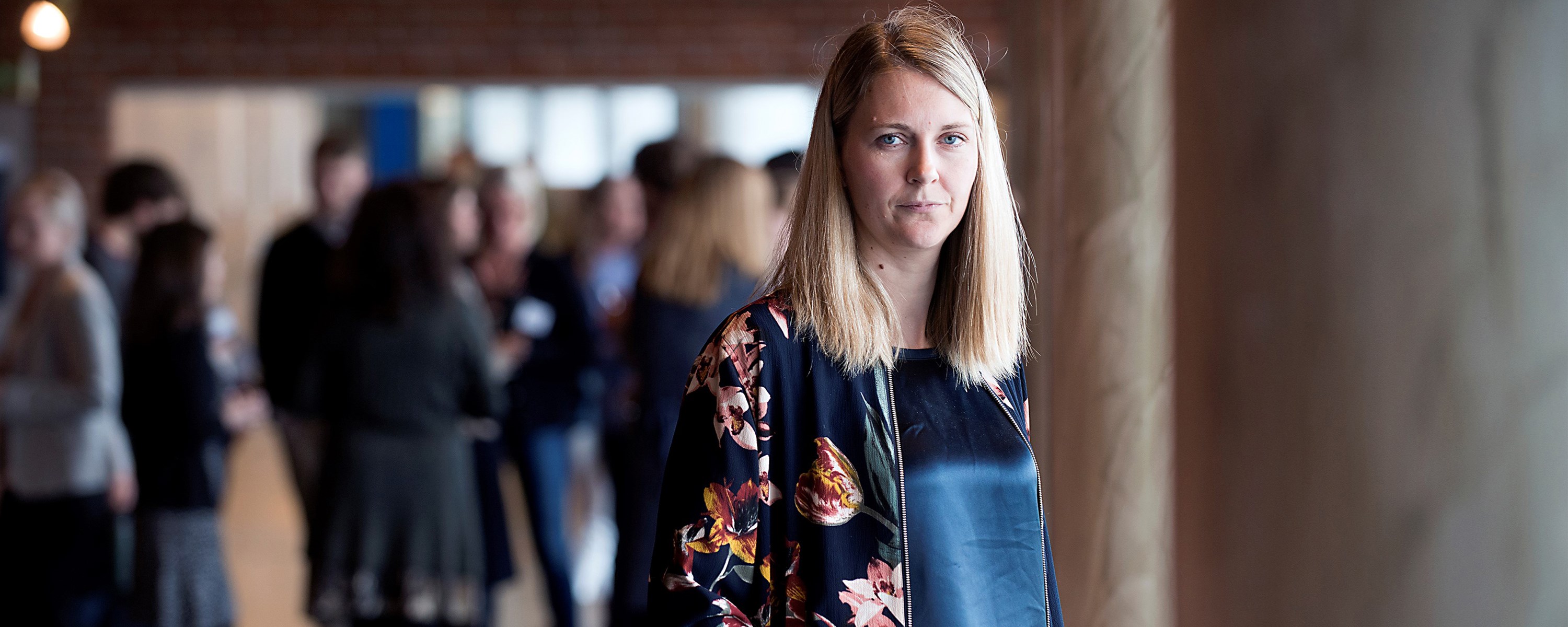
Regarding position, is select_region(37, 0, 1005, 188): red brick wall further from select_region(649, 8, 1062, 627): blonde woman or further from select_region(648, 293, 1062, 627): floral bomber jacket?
select_region(648, 293, 1062, 627): floral bomber jacket

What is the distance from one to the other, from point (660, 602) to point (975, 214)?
560 mm

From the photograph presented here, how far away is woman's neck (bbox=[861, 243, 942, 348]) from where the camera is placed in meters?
1.45

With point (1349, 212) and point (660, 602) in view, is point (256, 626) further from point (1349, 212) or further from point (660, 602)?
point (1349, 212)

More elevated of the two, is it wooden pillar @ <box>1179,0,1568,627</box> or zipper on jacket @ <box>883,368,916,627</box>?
wooden pillar @ <box>1179,0,1568,627</box>

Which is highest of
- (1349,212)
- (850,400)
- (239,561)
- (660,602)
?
(1349,212)

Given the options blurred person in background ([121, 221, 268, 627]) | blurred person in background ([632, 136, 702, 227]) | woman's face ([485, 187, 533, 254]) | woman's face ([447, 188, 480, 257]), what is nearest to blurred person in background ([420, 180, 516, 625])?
woman's face ([447, 188, 480, 257])

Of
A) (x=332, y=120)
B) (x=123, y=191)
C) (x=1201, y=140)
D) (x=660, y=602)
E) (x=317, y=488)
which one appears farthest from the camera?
(x=332, y=120)

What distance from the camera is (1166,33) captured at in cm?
244

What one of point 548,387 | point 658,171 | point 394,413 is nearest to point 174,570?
point 394,413

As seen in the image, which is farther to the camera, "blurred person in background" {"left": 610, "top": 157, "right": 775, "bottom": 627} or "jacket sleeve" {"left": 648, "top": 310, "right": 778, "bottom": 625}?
"blurred person in background" {"left": 610, "top": 157, "right": 775, "bottom": 627}

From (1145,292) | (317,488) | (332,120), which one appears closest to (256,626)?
(317,488)

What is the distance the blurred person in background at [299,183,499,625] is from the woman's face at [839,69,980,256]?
2.96 metres

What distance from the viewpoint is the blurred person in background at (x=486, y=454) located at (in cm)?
429

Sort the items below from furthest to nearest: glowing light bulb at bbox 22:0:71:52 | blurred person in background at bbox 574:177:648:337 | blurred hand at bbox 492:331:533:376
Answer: glowing light bulb at bbox 22:0:71:52 → blurred person in background at bbox 574:177:648:337 → blurred hand at bbox 492:331:533:376
